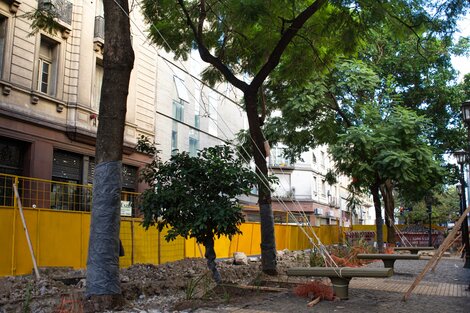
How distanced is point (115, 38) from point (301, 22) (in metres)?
4.49

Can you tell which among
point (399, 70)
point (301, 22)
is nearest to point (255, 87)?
point (301, 22)

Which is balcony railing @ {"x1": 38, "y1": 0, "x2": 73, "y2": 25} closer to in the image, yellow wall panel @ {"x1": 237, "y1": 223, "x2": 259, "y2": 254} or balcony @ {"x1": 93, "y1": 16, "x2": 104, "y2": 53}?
balcony @ {"x1": 93, "y1": 16, "x2": 104, "y2": 53}

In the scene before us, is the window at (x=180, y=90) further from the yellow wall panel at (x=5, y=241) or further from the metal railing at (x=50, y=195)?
the yellow wall panel at (x=5, y=241)

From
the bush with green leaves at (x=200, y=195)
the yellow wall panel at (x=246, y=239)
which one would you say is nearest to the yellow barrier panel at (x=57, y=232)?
the bush with green leaves at (x=200, y=195)

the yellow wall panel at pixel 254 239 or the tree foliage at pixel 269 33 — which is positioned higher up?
the tree foliage at pixel 269 33

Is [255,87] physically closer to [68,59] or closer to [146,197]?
[146,197]

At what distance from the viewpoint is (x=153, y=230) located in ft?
48.5

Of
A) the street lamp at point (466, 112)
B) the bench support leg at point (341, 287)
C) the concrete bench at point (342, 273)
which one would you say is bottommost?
the bench support leg at point (341, 287)

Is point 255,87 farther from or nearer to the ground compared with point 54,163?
farther from the ground

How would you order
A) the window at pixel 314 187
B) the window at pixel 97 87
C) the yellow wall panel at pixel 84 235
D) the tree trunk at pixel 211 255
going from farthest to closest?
the window at pixel 314 187 < the window at pixel 97 87 < the yellow wall panel at pixel 84 235 < the tree trunk at pixel 211 255

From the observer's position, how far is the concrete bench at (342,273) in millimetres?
7781

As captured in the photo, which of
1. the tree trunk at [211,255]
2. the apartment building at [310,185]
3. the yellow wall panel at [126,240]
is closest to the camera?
the tree trunk at [211,255]

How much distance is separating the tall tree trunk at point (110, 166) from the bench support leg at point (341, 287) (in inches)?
146

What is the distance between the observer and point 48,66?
1744 cm
